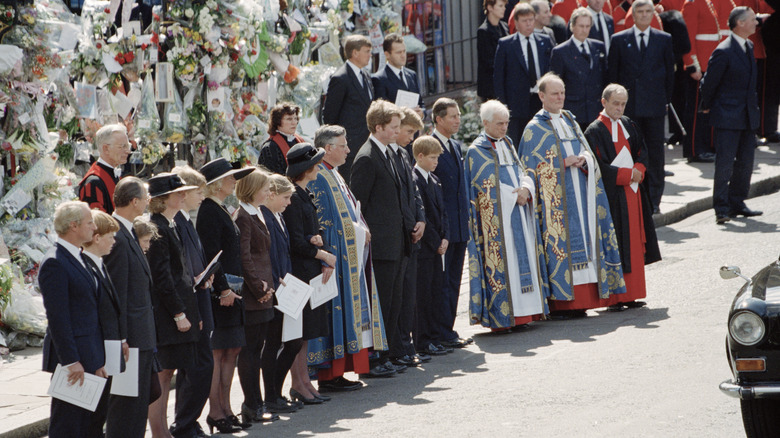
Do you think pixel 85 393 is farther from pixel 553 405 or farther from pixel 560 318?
pixel 560 318

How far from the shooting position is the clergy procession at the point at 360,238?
21.1ft

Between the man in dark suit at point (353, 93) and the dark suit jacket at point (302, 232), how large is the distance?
11.9 ft

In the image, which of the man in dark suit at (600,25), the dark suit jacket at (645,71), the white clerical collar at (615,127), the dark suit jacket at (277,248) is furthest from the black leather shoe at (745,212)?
the dark suit jacket at (277,248)

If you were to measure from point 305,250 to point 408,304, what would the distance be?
1.45 m

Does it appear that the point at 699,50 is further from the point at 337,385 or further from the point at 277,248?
the point at 277,248

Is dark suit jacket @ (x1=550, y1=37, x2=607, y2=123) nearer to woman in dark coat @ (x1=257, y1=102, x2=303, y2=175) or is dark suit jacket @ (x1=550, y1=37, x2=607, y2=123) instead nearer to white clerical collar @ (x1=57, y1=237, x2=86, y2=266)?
woman in dark coat @ (x1=257, y1=102, x2=303, y2=175)

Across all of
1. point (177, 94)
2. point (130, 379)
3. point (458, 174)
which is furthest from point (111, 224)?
point (177, 94)

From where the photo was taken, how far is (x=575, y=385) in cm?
803

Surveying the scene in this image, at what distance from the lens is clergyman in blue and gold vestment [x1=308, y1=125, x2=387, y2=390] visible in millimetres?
8664

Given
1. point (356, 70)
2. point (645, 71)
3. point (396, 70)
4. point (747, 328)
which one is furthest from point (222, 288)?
point (645, 71)

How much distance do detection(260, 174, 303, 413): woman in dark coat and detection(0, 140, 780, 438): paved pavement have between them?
3.03 feet

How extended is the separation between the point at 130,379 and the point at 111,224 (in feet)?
2.65

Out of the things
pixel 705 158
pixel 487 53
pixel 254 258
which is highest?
pixel 487 53

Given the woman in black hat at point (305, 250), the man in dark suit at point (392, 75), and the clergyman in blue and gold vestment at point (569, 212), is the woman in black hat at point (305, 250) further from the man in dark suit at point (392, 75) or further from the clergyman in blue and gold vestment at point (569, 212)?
the man in dark suit at point (392, 75)
